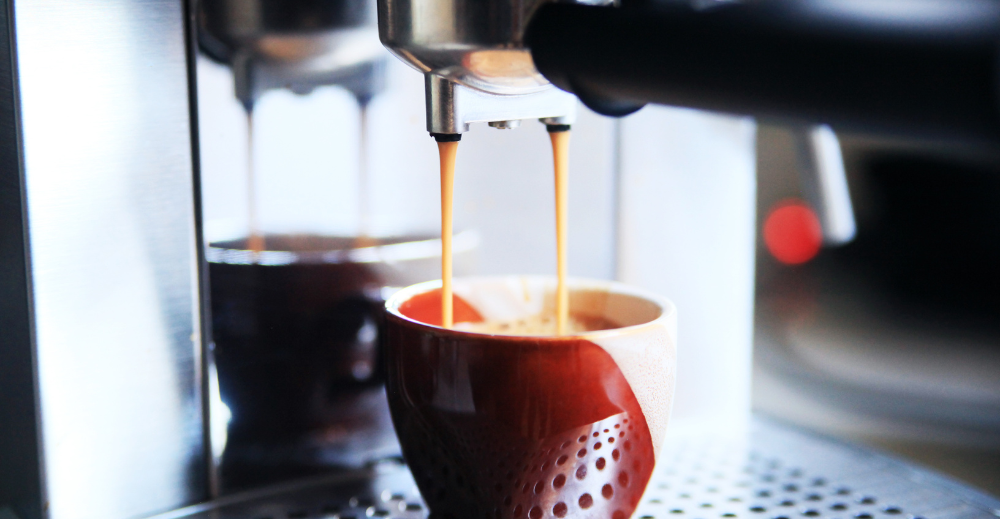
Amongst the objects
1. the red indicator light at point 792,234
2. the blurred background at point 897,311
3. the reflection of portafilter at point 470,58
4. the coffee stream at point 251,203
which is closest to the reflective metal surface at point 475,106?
the reflection of portafilter at point 470,58

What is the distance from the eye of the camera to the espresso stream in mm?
280

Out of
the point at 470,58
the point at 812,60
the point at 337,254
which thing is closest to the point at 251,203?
the point at 337,254

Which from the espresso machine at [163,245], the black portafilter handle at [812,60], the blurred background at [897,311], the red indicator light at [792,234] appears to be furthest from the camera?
the red indicator light at [792,234]

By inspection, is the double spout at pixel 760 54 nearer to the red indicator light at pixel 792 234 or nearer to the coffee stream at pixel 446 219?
the coffee stream at pixel 446 219

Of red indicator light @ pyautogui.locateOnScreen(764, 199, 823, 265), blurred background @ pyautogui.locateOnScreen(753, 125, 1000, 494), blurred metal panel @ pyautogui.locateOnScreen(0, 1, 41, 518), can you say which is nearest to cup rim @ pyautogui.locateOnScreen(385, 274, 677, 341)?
blurred metal panel @ pyautogui.locateOnScreen(0, 1, 41, 518)

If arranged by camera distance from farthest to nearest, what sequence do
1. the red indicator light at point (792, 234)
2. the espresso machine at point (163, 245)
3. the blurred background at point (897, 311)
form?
1. the red indicator light at point (792, 234)
2. the blurred background at point (897, 311)
3. the espresso machine at point (163, 245)

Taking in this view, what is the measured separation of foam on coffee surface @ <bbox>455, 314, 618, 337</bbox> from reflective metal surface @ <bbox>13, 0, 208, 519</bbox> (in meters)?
0.11

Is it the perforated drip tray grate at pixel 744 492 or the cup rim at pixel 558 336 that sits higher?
the cup rim at pixel 558 336

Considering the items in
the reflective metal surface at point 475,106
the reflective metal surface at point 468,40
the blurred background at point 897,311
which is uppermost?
the reflective metal surface at point 468,40

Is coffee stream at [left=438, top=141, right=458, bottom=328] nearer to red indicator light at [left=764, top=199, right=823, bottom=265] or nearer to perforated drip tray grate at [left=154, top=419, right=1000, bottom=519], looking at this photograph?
perforated drip tray grate at [left=154, top=419, right=1000, bottom=519]

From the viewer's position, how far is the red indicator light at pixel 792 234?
1.15 metres

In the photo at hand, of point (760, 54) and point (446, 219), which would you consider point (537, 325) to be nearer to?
point (446, 219)

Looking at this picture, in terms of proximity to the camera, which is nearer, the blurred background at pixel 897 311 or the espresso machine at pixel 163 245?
the espresso machine at pixel 163 245

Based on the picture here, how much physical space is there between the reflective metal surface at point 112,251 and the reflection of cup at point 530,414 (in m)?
0.09
